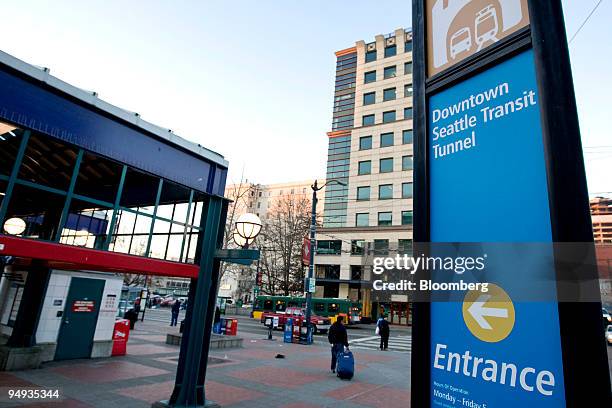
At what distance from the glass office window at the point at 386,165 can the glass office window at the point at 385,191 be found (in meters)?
1.83

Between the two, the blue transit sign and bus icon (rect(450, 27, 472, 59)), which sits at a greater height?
bus icon (rect(450, 27, 472, 59))

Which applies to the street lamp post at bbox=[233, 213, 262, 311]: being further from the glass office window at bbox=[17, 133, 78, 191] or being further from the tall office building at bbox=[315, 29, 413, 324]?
the tall office building at bbox=[315, 29, 413, 324]

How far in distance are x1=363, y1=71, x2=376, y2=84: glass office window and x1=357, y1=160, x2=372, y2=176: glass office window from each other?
11.2 meters

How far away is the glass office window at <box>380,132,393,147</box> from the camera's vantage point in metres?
45.8

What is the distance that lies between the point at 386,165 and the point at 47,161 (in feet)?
130

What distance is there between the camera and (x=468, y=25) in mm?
3043

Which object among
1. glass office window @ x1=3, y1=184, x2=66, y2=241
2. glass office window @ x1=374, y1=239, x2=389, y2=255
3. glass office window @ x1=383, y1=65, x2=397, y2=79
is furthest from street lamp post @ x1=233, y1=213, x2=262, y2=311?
glass office window @ x1=383, y1=65, x2=397, y2=79

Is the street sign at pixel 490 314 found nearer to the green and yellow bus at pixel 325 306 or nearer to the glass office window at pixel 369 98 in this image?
the green and yellow bus at pixel 325 306

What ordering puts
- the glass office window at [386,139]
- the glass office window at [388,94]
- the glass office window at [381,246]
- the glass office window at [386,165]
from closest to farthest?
the glass office window at [381,246] → the glass office window at [386,165] → the glass office window at [386,139] → the glass office window at [388,94]

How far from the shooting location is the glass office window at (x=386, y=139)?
45.8 metres

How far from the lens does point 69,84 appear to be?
630cm

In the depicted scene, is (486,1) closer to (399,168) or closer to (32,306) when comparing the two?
(32,306)

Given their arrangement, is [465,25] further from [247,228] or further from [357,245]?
[357,245]

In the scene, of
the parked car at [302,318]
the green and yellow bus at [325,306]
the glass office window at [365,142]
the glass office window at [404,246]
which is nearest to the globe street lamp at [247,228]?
the parked car at [302,318]
